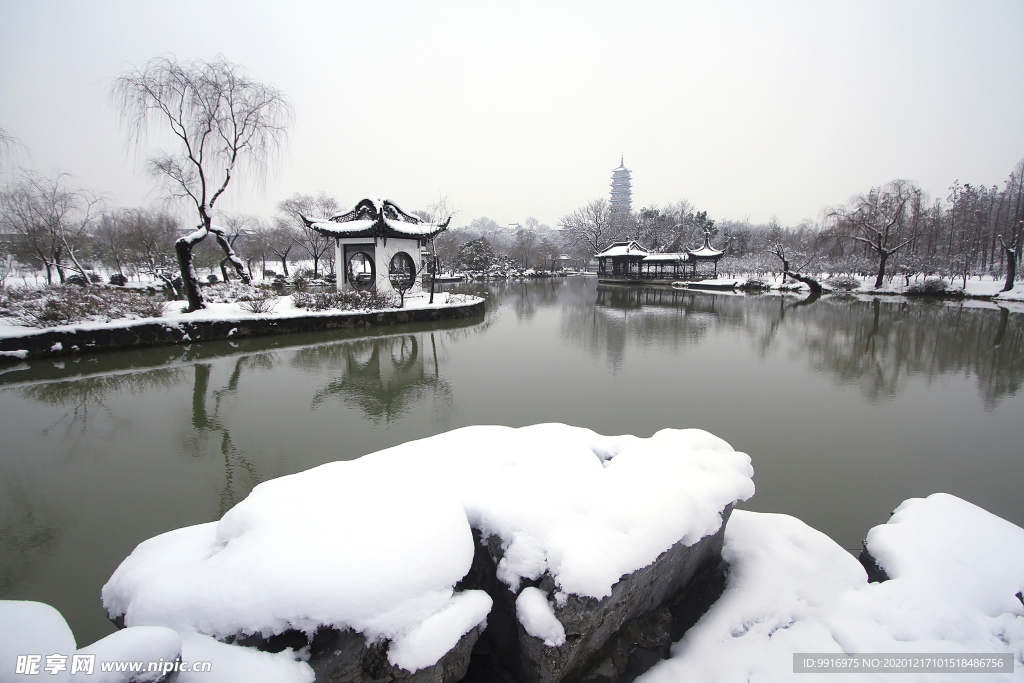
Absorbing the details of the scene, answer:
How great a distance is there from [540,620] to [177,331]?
11.7 meters

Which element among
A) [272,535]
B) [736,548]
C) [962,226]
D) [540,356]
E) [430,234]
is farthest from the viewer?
[962,226]

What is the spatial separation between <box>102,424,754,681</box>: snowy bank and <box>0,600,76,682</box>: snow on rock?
0.91 ft

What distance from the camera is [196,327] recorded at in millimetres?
10375

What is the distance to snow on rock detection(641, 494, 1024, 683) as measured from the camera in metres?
2.12

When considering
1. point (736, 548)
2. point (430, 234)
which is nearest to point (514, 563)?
point (736, 548)

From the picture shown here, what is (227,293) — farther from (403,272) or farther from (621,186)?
(621,186)

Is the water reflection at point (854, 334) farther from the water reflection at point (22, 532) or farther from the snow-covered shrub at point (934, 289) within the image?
the water reflection at point (22, 532)

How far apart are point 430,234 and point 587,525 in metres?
16.3

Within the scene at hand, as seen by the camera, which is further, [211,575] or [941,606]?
[941,606]

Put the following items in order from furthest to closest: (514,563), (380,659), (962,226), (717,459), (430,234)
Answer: (962,226) → (430,234) → (717,459) → (514,563) → (380,659)

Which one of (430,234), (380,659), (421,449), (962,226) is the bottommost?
(380,659)

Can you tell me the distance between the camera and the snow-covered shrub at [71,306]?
8867 millimetres

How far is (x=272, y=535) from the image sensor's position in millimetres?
1974

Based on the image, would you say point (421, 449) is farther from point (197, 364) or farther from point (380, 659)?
point (197, 364)
